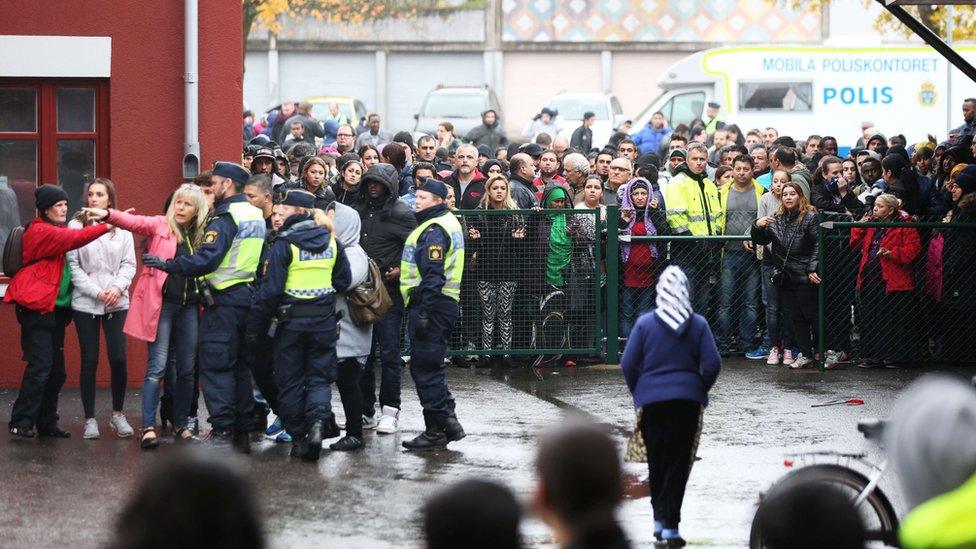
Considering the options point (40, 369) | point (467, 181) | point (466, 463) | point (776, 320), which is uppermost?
point (467, 181)

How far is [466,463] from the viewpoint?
9.91 metres

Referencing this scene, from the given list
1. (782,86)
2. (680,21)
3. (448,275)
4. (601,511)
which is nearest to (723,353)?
(448,275)

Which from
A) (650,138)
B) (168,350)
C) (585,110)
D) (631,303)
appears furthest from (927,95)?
(168,350)

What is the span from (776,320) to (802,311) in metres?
0.35

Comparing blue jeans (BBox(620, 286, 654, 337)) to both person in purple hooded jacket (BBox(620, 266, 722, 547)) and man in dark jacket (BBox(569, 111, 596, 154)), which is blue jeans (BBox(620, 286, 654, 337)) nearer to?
person in purple hooded jacket (BBox(620, 266, 722, 547))

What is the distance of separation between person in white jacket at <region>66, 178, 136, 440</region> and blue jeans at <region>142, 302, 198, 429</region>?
35 cm

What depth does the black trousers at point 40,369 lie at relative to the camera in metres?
10.6

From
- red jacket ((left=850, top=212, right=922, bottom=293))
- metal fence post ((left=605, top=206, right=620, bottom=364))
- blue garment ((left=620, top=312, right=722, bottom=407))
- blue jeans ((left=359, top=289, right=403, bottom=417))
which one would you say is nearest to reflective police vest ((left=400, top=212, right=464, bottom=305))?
blue jeans ((left=359, top=289, right=403, bottom=417))

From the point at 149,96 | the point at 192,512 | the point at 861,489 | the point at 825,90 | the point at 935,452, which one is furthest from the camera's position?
the point at 825,90

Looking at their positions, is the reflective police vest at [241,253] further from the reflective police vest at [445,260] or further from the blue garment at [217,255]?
the reflective police vest at [445,260]

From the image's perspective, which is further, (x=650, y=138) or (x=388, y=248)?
(x=650, y=138)

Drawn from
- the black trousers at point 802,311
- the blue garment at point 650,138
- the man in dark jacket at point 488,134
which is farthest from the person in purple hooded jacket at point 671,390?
the man in dark jacket at point 488,134

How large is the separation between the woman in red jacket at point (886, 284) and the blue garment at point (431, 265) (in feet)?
16.9

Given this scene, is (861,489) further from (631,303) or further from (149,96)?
(631,303)
